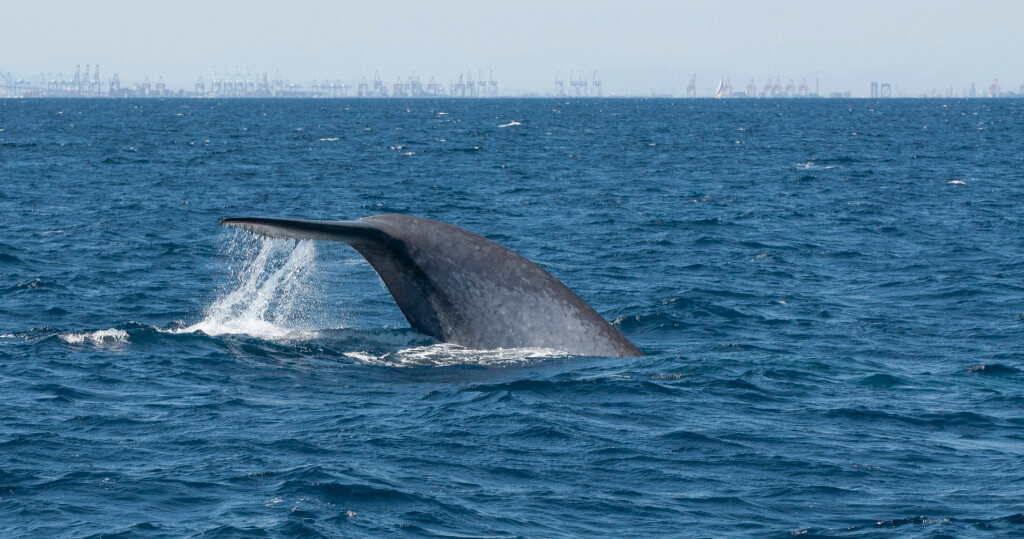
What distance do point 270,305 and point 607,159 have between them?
149 feet

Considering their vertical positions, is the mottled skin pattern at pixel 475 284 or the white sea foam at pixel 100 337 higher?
the mottled skin pattern at pixel 475 284

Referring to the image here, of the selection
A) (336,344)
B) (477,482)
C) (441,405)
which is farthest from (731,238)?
(477,482)

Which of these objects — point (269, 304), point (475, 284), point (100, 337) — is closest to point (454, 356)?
point (475, 284)

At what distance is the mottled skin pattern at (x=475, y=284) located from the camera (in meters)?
13.0

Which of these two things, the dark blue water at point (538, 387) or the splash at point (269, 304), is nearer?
A: the dark blue water at point (538, 387)

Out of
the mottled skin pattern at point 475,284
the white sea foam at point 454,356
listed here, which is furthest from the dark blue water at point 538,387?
the mottled skin pattern at point 475,284

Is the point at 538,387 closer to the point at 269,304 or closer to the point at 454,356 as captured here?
the point at 454,356

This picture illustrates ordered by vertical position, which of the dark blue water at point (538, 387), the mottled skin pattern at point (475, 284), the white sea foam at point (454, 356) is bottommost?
the dark blue water at point (538, 387)

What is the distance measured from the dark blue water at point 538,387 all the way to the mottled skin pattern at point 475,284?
590 mm

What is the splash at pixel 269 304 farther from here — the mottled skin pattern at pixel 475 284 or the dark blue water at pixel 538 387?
the mottled skin pattern at pixel 475 284

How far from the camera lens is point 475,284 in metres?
13.0

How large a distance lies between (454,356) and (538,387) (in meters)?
1.09

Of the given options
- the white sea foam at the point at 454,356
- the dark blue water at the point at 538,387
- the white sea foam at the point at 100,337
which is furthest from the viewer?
the white sea foam at the point at 100,337

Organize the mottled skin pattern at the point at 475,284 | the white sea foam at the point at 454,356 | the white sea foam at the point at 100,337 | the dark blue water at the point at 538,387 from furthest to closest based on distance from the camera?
the white sea foam at the point at 100,337 < the white sea foam at the point at 454,356 < the mottled skin pattern at the point at 475,284 < the dark blue water at the point at 538,387
